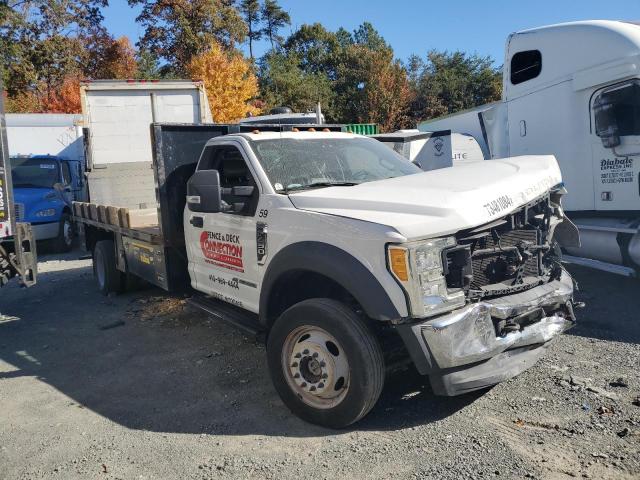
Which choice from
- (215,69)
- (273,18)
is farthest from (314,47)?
(215,69)

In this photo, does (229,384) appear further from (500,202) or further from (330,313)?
(500,202)

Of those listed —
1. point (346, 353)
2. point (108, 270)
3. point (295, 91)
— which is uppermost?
point (295, 91)

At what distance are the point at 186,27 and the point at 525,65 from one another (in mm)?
24626

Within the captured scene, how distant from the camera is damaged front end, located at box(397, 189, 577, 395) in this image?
11.0 feet

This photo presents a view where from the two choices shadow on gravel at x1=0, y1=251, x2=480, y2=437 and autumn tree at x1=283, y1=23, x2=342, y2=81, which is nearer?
shadow on gravel at x1=0, y1=251, x2=480, y2=437

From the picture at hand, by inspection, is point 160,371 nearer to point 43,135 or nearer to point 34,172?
point 34,172

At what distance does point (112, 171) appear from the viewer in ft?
32.6

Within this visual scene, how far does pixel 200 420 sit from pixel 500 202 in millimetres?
2649

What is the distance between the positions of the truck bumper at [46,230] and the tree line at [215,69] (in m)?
12.8

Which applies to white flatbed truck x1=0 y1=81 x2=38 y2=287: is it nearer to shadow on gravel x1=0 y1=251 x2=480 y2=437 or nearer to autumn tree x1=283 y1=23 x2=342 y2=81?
shadow on gravel x1=0 y1=251 x2=480 y2=437

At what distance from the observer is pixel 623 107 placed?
6.92m

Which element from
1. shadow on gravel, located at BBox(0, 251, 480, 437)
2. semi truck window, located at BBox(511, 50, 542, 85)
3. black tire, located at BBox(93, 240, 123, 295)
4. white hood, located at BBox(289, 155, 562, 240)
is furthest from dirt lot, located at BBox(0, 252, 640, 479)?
semi truck window, located at BBox(511, 50, 542, 85)

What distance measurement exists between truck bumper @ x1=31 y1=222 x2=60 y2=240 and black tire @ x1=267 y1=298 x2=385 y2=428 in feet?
33.5

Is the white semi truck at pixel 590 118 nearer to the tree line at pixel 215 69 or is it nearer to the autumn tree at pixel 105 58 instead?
the tree line at pixel 215 69
